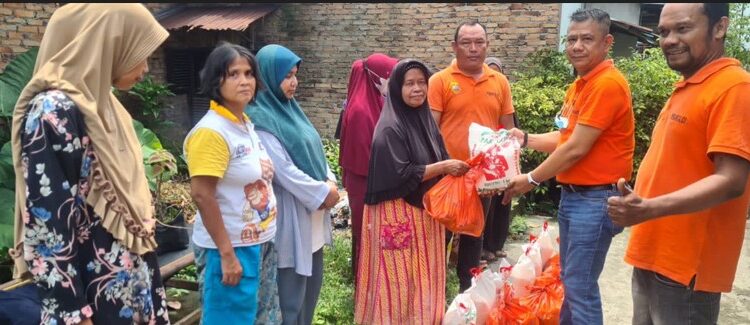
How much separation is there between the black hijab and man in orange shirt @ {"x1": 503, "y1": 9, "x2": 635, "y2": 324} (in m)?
0.63

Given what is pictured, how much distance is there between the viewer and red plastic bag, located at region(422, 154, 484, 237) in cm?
271

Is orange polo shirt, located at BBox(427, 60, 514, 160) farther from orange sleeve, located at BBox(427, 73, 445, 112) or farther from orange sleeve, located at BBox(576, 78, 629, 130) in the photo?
orange sleeve, located at BBox(576, 78, 629, 130)

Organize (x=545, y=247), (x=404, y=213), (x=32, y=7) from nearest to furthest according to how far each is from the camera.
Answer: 1. (x=404, y=213)
2. (x=545, y=247)
3. (x=32, y=7)

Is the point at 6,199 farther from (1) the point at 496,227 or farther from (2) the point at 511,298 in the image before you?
(1) the point at 496,227

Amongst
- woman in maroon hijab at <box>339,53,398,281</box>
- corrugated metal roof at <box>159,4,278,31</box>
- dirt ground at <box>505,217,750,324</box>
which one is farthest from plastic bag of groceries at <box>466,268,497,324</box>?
corrugated metal roof at <box>159,4,278,31</box>

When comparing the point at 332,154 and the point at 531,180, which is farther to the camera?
the point at 332,154

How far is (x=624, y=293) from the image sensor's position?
12.8ft

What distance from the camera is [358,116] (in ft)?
11.3

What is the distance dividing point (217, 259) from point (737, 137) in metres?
1.90

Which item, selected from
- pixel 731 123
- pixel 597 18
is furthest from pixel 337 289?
pixel 731 123

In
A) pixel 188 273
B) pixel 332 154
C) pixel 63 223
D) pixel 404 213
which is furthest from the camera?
pixel 332 154

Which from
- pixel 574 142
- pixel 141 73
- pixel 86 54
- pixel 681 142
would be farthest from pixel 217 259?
pixel 681 142

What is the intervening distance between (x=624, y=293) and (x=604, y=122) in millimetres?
2105

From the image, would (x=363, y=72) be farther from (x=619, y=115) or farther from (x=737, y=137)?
(x=737, y=137)
